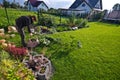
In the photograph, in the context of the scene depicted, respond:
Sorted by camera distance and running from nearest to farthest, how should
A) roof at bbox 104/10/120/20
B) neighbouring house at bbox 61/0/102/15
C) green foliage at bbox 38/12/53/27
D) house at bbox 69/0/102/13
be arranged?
green foliage at bbox 38/12/53/27 < roof at bbox 104/10/120/20 < neighbouring house at bbox 61/0/102/15 < house at bbox 69/0/102/13

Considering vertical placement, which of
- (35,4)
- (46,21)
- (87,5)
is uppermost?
(35,4)

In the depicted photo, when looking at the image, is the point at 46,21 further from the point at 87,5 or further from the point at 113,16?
the point at 87,5

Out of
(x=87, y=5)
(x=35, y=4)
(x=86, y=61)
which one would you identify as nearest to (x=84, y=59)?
(x=86, y=61)

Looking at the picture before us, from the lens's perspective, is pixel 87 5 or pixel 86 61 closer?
pixel 86 61

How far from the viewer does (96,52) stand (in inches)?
555

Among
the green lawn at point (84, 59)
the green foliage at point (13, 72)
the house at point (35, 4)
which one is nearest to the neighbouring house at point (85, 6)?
the house at point (35, 4)

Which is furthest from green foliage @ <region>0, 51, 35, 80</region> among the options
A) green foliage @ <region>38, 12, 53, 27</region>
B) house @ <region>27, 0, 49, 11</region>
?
house @ <region>27, 0, 49, 11</region>

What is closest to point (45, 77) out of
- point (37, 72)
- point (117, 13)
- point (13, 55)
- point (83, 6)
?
point (37, 72)

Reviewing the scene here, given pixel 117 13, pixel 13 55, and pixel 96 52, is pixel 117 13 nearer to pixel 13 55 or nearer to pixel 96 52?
pixel 96 52

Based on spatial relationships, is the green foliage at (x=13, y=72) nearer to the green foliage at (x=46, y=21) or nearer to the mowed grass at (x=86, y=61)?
the mowed grass at (x=86, y=61)

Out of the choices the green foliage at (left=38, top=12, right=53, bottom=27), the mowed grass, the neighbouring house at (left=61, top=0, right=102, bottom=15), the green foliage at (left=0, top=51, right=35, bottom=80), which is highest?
the neighbouring house at (left=61, top=0, right=102, bottom=15)

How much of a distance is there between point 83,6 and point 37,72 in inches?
1875

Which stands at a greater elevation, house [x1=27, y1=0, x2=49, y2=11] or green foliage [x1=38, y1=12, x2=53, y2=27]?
house [x1=27, y1=0, x2=49, y2=11]

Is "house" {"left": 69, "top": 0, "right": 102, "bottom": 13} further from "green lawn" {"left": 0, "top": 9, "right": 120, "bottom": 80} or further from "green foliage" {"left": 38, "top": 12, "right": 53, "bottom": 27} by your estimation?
"green lawn" {"left": 0, "top": 9, "right": 120, "bottom": 80}
